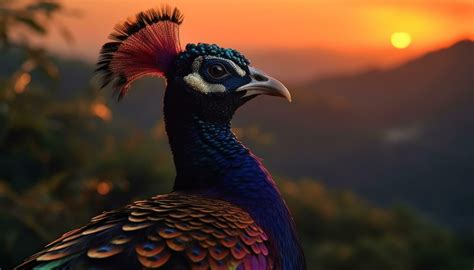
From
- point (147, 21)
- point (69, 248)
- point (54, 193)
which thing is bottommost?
point (54, 193)

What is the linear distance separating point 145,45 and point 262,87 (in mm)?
742

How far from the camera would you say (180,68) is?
4.59 meters

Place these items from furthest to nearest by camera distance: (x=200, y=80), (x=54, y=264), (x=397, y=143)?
1. (x=397, y=143)
2. (x=200, y=80)
3. (x=54, y=264)

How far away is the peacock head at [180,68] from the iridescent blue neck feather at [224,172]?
58mm

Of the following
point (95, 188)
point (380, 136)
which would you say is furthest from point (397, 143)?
point (95, 188)

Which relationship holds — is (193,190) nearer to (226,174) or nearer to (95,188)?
(226,174)

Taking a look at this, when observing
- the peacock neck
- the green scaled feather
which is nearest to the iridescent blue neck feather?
the peacock neck

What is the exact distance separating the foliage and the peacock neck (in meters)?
4.60

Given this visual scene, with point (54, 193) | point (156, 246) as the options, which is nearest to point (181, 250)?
point (156, 246)

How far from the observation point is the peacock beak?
15.0 feet

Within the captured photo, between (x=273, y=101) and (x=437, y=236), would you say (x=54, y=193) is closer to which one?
(x=437, y=236)

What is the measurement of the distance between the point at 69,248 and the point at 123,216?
1.08 feet

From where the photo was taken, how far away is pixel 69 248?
3803 mm

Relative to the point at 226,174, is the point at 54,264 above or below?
below
